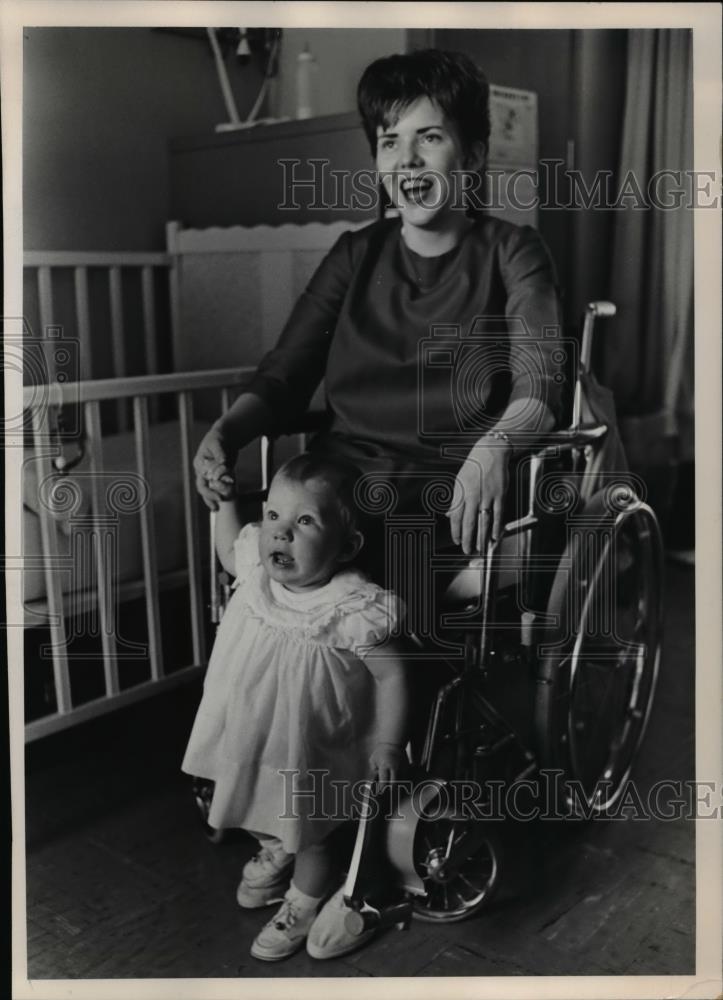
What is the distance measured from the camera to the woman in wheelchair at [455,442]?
1.40m

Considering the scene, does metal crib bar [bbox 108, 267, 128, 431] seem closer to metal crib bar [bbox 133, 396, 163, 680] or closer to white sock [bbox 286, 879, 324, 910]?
metal crib bar [bbox 133, 396, 163, 680]

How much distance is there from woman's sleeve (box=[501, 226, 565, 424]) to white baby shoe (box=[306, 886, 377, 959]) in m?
0.76

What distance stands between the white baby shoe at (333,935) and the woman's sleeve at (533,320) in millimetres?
760

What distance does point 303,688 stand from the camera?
1.34 meters

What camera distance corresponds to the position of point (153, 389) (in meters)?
1.59

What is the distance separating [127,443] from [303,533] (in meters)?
0.51

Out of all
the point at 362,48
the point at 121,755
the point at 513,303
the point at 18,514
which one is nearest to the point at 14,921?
the point at 121,755

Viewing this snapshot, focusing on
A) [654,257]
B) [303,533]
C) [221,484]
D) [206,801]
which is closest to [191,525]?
[221,484]

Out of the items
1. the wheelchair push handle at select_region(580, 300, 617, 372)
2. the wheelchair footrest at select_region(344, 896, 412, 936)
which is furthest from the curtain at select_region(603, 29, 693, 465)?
the wheelchair footrest at select_region(344, 896, 412, 936)

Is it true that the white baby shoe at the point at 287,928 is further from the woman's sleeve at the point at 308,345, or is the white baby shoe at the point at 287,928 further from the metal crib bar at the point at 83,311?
the metal crib bar at the point at 83,311

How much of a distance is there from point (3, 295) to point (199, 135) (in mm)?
713

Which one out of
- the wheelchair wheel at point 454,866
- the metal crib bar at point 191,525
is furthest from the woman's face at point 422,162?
the wheelchair wheel at point 454,866

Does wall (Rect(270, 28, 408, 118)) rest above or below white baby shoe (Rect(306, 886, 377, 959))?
above

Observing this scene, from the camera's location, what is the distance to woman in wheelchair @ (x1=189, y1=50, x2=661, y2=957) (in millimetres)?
1398
